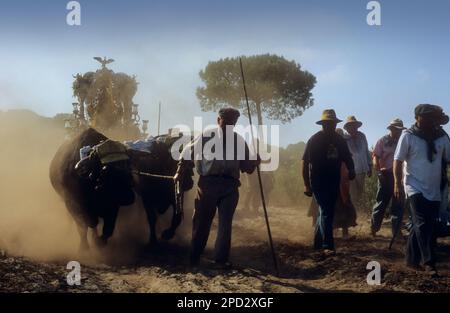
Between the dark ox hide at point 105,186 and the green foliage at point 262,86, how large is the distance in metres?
21.4

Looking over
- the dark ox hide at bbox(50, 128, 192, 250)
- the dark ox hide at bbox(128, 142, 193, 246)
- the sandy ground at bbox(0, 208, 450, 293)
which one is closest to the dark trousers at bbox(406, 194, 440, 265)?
the sandy ground at bbox(0, 208, 450, 293)

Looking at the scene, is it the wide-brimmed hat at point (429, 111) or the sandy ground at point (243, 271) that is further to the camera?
the wide-brimmed hat at point (429, 111)

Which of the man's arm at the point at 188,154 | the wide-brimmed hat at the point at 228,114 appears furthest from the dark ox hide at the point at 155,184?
the wide-brimmed hat at the point at 228,114

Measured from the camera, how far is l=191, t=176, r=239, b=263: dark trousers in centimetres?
644

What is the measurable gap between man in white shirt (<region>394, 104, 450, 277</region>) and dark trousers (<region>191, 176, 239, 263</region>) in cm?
221

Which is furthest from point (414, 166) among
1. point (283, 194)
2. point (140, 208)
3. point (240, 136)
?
point (283, 194)

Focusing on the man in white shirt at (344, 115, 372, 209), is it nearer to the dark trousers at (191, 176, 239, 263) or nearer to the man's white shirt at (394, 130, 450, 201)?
the man's white shirt at (394, 130, 450, 201)

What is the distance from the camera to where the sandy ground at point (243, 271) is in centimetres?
545

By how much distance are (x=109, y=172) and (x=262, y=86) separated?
25184mm

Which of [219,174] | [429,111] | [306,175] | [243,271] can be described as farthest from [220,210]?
[429,111]

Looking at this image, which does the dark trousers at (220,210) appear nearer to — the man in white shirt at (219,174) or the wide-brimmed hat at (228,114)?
the man in white shirt at (219,174)

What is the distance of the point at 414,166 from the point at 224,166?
245cm

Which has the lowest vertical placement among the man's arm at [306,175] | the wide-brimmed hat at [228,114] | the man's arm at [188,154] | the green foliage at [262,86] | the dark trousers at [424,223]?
the dark trousers at [424,223]
